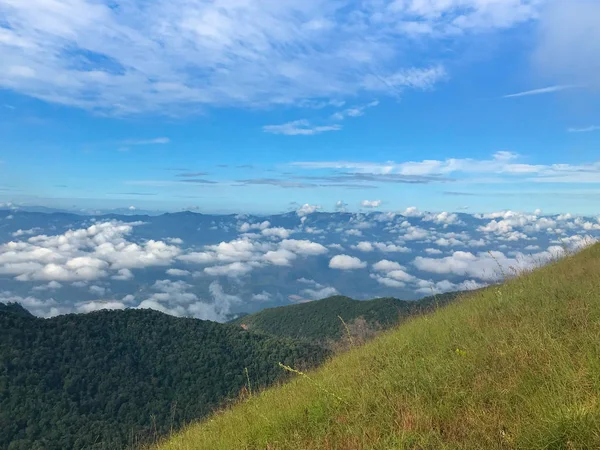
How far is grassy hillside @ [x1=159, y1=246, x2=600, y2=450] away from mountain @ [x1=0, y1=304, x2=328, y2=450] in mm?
34299

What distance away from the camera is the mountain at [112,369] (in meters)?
40.5

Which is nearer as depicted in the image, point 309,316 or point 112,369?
point 112,369

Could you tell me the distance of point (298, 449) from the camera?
3.42m

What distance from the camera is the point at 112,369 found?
60.4 m

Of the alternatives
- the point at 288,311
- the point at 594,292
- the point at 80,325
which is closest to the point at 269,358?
the point at 80,325

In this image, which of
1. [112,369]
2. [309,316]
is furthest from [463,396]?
[309,316]

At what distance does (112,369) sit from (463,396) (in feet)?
223

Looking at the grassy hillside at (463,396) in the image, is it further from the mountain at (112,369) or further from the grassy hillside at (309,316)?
the grassy hillside at (309,316)

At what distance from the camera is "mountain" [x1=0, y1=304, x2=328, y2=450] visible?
40.5 meters

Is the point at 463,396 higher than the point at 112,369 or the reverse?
higher

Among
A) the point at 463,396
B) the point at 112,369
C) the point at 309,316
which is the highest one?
the point at 463,396

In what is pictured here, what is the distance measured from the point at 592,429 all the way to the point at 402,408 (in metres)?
1.45

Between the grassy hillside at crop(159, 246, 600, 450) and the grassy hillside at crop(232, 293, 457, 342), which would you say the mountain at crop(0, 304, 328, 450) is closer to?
the grassy hillside at crop(159, 246, 600, 450)

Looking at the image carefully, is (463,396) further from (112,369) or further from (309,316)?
(309,316)
